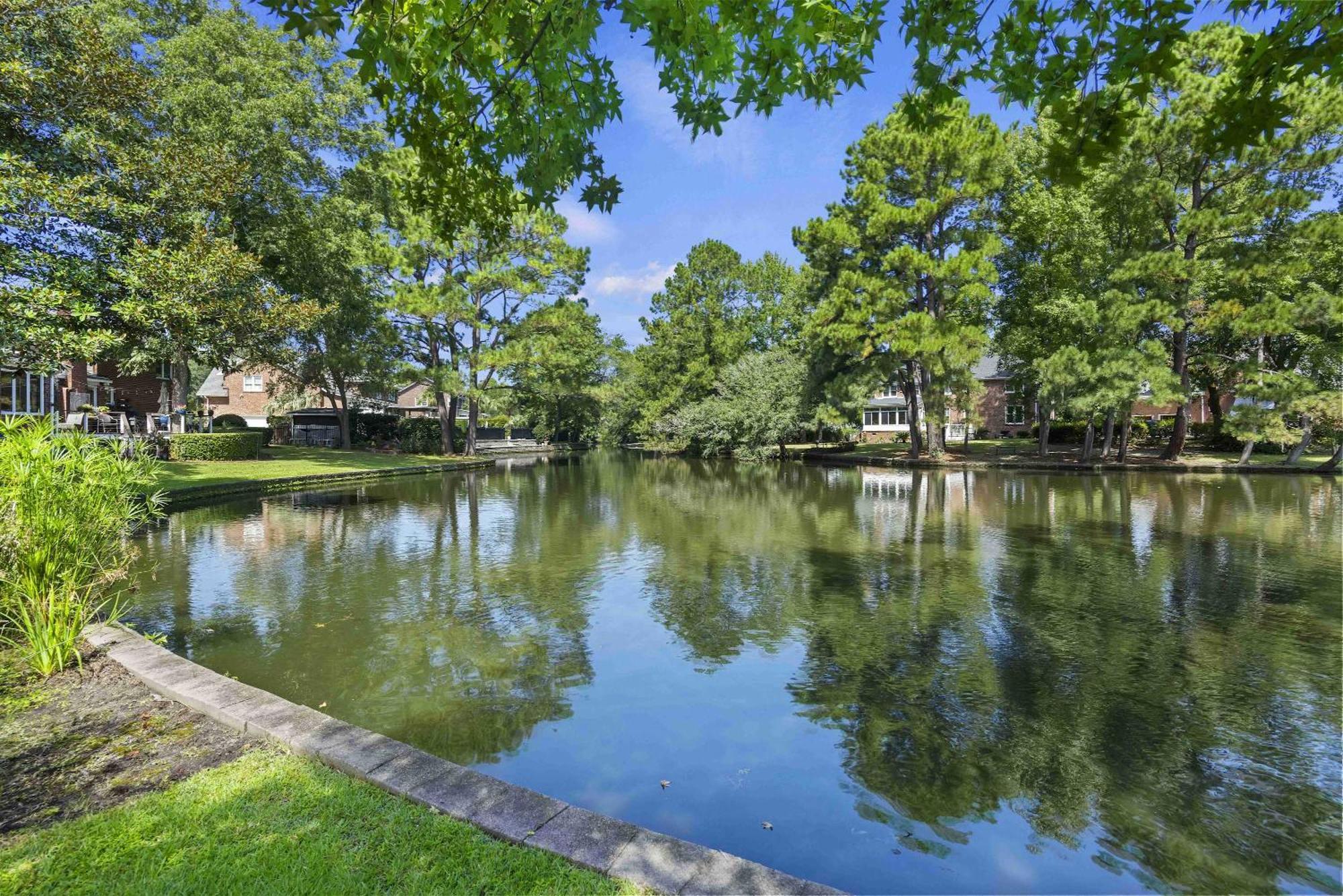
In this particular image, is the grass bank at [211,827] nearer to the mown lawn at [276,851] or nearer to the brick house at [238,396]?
the mown lawn at [276,851]

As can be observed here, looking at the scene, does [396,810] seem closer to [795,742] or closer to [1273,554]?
[795,742]

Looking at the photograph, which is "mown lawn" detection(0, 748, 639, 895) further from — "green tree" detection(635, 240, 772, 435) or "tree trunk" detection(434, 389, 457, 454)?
"green tree" detection(635, 240, 772, 435)

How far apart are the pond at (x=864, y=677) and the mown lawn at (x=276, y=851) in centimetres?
105

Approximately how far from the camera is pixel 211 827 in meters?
2.66

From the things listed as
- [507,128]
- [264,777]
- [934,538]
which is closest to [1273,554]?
[934,538]

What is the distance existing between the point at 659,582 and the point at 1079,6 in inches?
266

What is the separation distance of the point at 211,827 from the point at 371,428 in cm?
3880

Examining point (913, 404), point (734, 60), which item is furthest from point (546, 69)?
point (913, 404)

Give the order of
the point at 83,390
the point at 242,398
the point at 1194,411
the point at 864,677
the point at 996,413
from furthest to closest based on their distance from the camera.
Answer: the point at 996,413 → the point at 242,398 → the point at 1194,411 → the point at 83,390 → the point at 864,677

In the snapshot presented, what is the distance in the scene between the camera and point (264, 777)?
3.02m

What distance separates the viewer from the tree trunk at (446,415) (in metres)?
32.2

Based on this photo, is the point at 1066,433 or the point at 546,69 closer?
the point at 546,69

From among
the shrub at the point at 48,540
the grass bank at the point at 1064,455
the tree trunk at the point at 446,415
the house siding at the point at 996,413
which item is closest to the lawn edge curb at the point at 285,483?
the tree trunk at the point at 446,415

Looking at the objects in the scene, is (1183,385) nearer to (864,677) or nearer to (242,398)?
(864,677)
